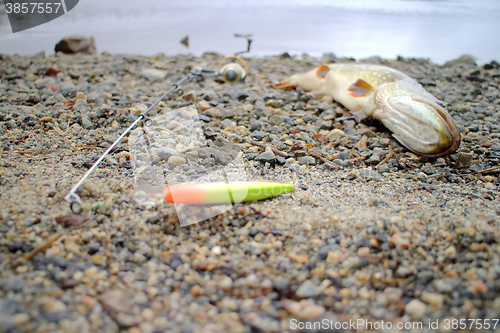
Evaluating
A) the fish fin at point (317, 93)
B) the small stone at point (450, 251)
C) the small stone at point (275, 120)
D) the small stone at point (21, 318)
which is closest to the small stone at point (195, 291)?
the small stone at point (21, 318)

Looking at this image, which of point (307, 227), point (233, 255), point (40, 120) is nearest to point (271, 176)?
point (307, 227)

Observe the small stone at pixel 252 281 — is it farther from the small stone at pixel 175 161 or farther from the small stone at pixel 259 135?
the small stone at pixel 259 135

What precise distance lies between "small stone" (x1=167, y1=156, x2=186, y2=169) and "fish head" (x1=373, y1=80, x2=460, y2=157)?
149 centimetres

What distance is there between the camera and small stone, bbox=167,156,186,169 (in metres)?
1.66

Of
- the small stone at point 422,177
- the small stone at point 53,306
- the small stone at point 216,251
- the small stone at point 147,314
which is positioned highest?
the small stone at point 53,306

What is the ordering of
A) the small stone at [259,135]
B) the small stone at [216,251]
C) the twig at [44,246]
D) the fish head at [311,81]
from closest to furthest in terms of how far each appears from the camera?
the twig at [44,246], the small stone at [216,251], the small stone at [259,135], the fish head at [311,81]

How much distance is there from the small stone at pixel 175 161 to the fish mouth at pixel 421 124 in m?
1.49

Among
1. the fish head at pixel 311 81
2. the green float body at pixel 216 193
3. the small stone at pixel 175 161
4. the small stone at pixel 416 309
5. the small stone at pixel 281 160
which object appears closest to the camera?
the small stone at pixel 416 309

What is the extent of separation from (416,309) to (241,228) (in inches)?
23.7

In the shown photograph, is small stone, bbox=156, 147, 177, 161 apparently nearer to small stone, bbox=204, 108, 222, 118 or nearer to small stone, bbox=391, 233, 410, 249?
small stone, bbox=204, 108, 222, 118

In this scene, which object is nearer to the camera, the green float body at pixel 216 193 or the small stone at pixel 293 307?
the small stone at pixel 293 307

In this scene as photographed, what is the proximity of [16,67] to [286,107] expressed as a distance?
3.08 m

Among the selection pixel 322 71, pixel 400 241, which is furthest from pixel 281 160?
pixel 322 71

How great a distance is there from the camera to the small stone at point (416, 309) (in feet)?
2.71
